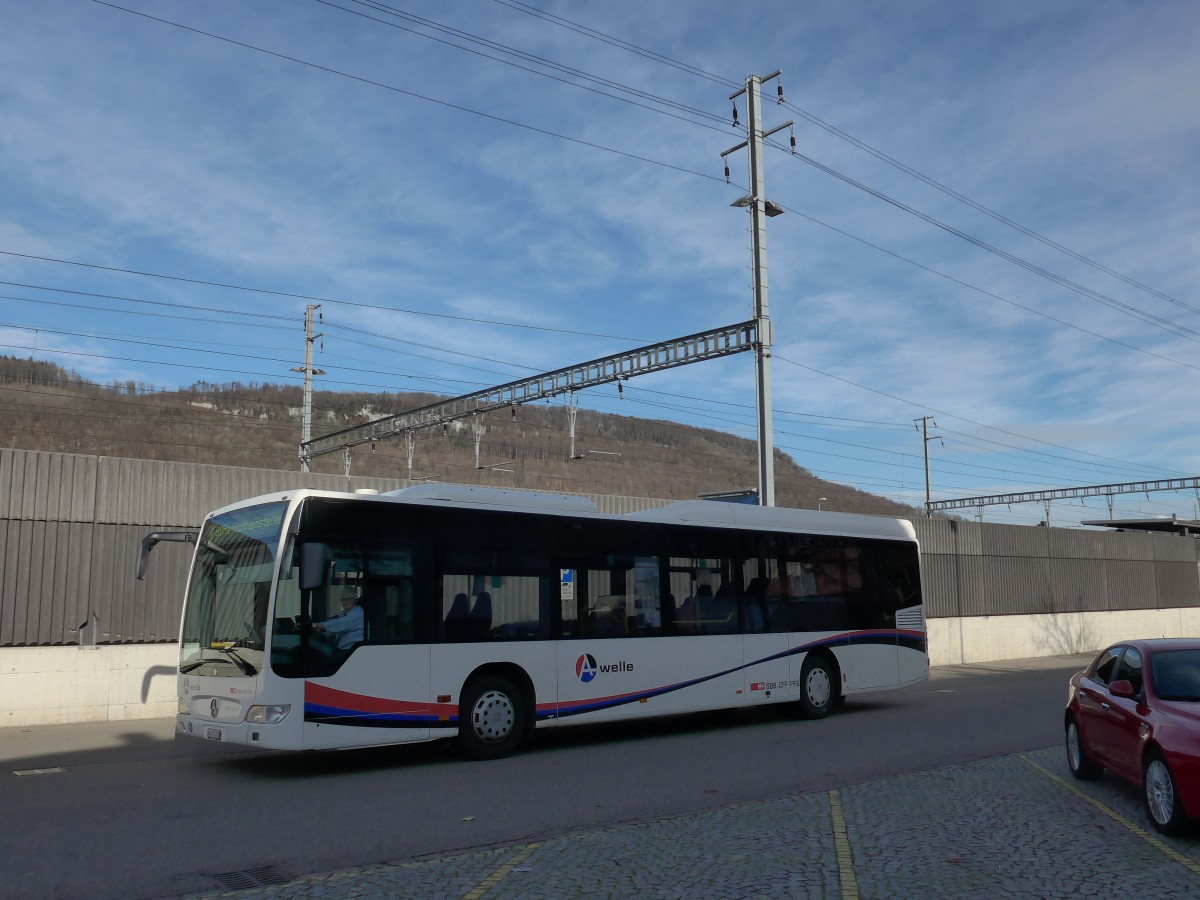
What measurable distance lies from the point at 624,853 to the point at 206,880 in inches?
104

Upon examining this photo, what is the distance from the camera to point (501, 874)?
6.48 m

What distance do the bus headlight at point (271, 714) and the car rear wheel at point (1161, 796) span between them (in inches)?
290

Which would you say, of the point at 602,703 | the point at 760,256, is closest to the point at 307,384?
the point at 760,256

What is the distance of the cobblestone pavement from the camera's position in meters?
6.12

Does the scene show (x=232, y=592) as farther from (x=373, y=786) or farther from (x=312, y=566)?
(x=373, y=786)

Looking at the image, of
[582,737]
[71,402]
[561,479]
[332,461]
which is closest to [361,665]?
[582,737]

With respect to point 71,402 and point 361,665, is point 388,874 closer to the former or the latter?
point 361,665

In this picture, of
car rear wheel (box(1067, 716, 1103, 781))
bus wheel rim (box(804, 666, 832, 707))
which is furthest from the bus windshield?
bus wheel rim (box(804, 666, 832, 707))

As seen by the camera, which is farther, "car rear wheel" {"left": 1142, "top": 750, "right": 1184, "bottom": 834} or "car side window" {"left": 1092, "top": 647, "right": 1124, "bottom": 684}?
"car side window" {"left": 1092, "top": 647, "right": 1124, "bottom": 684}

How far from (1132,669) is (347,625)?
7.21 meters

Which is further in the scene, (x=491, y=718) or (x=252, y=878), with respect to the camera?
(x=491, y=718)

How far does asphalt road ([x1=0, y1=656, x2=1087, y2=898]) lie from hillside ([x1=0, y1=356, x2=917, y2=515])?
91.7 ft

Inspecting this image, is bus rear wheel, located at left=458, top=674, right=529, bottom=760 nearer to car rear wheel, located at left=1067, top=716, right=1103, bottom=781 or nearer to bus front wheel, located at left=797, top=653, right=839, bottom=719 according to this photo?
bus front wheel, located at left=797, top=653, right=839, bottom=719

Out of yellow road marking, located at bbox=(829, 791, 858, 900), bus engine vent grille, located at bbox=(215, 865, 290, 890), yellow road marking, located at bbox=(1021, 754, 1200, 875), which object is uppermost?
bus engine vent grille, located at bbox=(215, 865, 290, 890)
